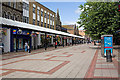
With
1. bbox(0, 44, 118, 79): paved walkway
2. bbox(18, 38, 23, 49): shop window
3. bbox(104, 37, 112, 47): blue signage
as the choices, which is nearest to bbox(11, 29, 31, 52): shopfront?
bbox(18, 38, 23, 49): shop window

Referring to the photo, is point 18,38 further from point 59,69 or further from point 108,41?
point 59,69

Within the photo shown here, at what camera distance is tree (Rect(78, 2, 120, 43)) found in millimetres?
22848

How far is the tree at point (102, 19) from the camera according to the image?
22848 mm

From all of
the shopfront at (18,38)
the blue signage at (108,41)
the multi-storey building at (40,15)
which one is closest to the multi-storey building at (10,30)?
the shopfront at (18,38)

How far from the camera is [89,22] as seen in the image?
25.1 meters

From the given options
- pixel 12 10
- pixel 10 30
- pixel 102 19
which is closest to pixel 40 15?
pixel 12 10

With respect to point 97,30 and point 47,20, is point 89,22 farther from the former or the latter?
point 47,20

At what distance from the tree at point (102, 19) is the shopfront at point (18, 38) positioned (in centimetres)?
1146

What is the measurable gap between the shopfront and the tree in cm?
1146

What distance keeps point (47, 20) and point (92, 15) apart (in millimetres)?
19453

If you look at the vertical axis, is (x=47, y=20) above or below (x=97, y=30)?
above

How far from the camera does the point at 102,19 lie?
77.8 ft

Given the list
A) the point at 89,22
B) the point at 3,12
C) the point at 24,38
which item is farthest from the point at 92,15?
the point at 3,12

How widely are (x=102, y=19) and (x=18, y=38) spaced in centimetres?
1501
